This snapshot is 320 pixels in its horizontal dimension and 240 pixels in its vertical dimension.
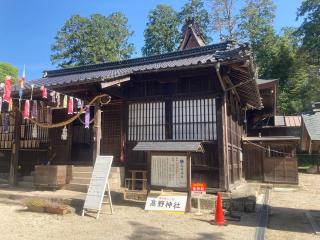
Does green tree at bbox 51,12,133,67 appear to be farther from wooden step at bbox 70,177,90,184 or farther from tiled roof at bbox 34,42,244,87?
wooden step at bbox 70,177,90,184

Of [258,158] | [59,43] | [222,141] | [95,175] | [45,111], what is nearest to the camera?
[95,175]

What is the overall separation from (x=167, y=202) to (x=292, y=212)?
4.49m

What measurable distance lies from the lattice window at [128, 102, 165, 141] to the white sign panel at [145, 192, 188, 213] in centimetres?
304

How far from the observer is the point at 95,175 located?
32.1ft

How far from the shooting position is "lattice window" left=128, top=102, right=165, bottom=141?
12578mm

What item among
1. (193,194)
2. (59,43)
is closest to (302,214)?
(193,194)

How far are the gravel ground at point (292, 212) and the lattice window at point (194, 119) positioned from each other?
12.0 feet

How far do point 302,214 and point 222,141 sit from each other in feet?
11.9

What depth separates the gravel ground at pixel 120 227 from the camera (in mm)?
7055

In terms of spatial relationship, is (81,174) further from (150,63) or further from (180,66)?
(150,63)

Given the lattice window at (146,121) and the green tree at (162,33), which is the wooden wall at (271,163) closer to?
the lattice window at (146,121)

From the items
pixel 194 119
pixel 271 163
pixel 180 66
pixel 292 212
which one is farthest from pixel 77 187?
pixel 271 163

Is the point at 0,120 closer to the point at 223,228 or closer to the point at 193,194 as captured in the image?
the point at 193,194

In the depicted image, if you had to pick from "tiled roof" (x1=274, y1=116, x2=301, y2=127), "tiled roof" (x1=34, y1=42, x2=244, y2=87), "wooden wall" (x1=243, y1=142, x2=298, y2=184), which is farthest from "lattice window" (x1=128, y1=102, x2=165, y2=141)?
"tiled roof" (x1=274, y1=116, x2=301, y2=127)
